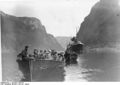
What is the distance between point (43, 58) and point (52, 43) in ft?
0.62

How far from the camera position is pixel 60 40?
8.17 ft

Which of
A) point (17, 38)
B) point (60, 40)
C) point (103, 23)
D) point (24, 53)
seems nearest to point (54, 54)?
point (60, 40)

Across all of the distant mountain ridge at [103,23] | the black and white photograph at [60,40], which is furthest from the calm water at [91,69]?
the distant mountain ridge at [103,23]

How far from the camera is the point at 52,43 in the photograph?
247 centimetres

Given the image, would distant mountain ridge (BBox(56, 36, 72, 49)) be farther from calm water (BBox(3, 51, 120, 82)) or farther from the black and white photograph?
calm water (BBox(3, 51, 120, 82))

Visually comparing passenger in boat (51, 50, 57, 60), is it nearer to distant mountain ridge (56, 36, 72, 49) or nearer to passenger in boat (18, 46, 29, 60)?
distant mountain ridge (56, 36, 72, 49)

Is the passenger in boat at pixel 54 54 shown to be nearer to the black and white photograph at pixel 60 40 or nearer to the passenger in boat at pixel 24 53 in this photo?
the black and white photograph at pixel 60 40

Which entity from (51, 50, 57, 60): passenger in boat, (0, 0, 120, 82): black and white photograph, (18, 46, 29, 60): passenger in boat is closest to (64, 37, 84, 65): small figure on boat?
(0, 0, 120, 82): black and white photograph

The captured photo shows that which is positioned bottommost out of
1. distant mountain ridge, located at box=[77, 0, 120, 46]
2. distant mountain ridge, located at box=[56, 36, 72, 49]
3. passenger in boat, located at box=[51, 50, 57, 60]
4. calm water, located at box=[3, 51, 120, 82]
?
calm water, located at box=[3, 51, 120, 82]

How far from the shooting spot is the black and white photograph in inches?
96.9

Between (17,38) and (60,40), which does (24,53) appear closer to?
(17,38)

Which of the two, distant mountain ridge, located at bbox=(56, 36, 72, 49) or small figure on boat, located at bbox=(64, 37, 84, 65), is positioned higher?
distant mountain ridge, located at bbox=(56, 36, 72, 49)

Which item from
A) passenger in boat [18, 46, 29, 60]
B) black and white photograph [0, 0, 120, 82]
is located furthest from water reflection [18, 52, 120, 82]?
passenger in boat [18, 46, 29, 60]

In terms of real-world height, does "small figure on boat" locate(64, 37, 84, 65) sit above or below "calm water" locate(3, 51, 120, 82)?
above
